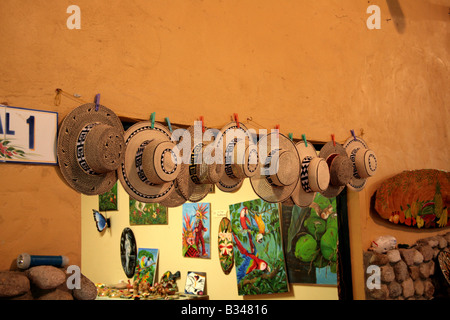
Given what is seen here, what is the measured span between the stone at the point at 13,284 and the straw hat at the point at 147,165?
2.19 feet

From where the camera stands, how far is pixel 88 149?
84.8 inches

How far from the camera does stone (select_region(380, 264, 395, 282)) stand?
3.66 meters

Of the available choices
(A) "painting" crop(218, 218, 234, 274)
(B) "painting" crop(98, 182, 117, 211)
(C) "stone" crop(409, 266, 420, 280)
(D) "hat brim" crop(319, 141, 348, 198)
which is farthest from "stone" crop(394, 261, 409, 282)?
(B) "painting" crop(98, 182, 117, 211)

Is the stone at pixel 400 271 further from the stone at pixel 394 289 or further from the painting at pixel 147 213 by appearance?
the painting at pixel 147 213

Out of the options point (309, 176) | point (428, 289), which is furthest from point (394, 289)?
point (309, 176)

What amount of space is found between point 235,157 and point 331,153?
1097mm

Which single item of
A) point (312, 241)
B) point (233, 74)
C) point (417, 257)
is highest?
point (233, 74)

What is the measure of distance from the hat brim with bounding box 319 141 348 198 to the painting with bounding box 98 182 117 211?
283 centimetres

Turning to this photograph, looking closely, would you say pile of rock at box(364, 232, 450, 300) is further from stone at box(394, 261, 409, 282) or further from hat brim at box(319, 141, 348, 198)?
hat brim at box(319, 141, 348, 198)

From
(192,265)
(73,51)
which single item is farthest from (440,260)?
(73,51)

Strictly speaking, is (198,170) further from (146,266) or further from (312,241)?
(146,266)
